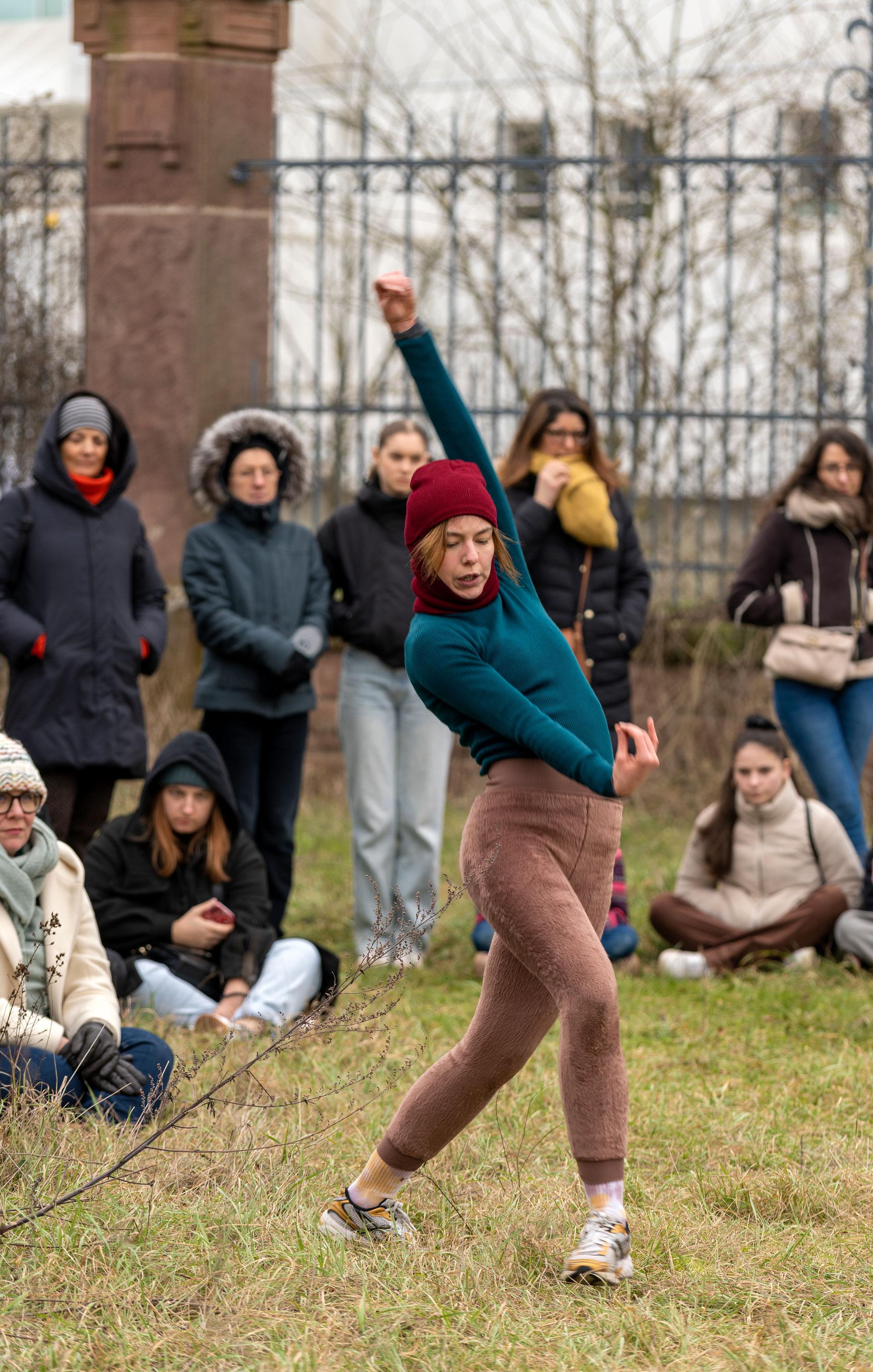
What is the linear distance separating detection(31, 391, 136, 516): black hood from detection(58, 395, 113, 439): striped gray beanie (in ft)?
0.04

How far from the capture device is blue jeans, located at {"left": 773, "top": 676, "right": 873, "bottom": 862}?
6.76 meters

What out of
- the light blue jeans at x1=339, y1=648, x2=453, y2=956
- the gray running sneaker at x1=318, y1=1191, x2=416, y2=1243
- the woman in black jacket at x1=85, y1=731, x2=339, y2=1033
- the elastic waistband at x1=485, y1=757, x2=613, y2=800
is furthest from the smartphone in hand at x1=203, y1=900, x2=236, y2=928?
the elastic waistband at x1=485, y1=757, x2=613, y2=800

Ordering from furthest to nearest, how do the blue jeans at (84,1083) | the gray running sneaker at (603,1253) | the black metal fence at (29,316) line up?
1. the black metal fence at (29,316)
2. the blue jeans at (84,1083)
3. the gray running sneaker at (603,1253)

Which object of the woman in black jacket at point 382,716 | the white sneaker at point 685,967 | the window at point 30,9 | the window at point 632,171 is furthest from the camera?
the window at point 30,9

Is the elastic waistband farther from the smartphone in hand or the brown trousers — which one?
the brown trousers

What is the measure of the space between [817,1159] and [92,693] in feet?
9.64

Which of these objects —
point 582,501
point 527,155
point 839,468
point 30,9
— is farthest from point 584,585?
point 30,9

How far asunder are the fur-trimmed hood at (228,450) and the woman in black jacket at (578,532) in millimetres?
800

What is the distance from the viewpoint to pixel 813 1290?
10.6 feet

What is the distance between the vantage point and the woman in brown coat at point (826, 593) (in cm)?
675

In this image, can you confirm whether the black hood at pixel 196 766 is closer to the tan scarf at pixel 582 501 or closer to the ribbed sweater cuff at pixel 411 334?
the tan scarf at pixel 582 501

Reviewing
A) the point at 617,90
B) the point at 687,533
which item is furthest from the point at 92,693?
the point at 617,90

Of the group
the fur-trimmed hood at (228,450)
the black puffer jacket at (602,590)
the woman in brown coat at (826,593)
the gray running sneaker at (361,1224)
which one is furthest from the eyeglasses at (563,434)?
the gray running sneaker at (361,1224)

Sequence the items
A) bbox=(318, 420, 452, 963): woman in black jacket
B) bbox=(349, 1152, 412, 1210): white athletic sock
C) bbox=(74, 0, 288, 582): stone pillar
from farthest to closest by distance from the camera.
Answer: bbox=(74, 0, 288, 582): stone pillar → bbox=(318, 420, 452, 963): woman in black jacket → bbox=(349, 1152, 412, 1210): white athletic sock
